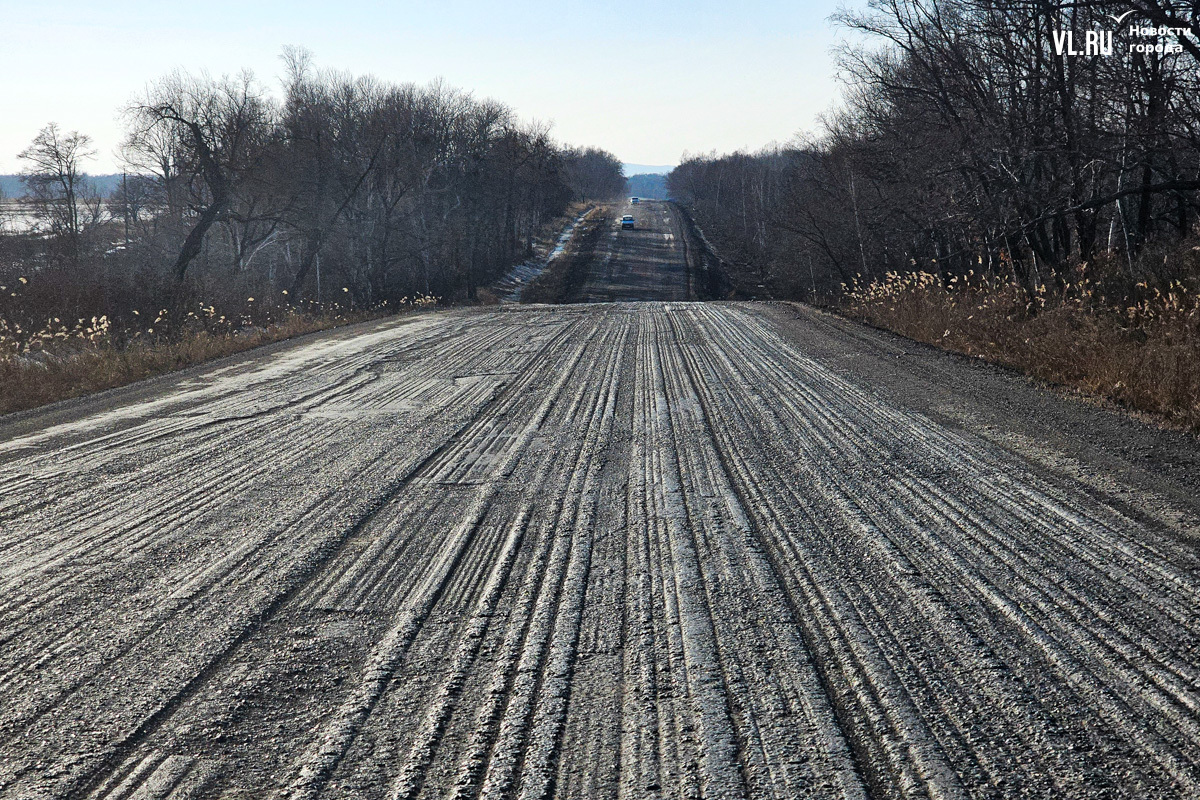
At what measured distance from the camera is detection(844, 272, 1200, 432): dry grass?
6.96m

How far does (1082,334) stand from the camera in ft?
29.1

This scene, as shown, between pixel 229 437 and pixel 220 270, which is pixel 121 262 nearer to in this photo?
pixel 220 270

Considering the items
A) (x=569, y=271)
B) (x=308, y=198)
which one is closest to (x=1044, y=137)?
(x=308, y=198)

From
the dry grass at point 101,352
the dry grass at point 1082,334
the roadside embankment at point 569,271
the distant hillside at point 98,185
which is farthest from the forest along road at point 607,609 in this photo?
the distant hillside at point 98,185

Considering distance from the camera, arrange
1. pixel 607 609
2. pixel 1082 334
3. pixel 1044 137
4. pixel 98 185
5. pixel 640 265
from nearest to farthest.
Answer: pixel 607 609 < pixel 1082 334 < pixel 1044 137 < pixel 640 265 < pixel 98 185

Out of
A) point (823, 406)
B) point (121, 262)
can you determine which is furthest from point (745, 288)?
point (823, 406)

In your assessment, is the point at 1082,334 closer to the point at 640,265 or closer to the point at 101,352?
the point at 101,352

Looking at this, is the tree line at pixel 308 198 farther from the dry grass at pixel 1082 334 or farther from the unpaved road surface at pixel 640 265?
the dry grass at pixel 1082 334

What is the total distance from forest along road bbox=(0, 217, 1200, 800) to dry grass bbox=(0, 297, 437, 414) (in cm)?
338

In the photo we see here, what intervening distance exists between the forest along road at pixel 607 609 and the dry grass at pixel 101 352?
3.38m

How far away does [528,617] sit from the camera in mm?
3424

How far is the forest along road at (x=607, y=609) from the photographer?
2.47 m

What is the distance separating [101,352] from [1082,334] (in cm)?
1306

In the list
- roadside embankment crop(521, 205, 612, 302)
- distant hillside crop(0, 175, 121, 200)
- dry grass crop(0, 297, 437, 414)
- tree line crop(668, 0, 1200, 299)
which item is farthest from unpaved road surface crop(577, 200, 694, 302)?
distant hillside crop(0, 175, 121, 200)
